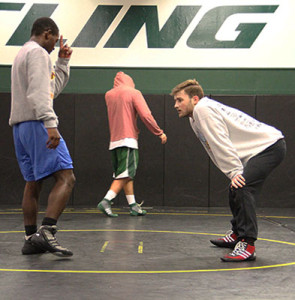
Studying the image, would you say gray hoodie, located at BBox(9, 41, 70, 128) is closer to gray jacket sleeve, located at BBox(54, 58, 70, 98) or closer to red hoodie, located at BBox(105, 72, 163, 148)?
gray jacket sleeve, located at BBox(54, 58, 70, 98)

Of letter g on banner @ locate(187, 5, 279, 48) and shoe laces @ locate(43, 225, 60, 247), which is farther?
letter g on banner @ locate(187, 5, 279, 48)

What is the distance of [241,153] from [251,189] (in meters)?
0.30

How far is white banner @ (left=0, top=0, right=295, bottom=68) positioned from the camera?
923cm

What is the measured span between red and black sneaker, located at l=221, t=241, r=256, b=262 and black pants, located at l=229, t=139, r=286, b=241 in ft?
0.22

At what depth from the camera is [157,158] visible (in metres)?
9.05

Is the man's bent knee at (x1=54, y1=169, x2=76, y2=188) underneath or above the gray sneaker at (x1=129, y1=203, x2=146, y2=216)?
above

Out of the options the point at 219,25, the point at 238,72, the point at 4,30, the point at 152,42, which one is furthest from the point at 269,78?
the point at 4,30

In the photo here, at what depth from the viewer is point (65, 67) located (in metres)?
5.17

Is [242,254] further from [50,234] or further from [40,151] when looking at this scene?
[40,151]

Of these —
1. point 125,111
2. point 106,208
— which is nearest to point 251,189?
point 106,208

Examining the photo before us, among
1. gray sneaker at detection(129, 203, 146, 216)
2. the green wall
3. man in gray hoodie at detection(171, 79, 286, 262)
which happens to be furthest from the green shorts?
man in gray hoodie at detection(171, 79, 286, 262)

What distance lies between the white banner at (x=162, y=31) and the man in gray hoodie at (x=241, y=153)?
4523mm

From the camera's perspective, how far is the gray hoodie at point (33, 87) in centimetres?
453

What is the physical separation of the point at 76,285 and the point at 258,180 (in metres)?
1.73
